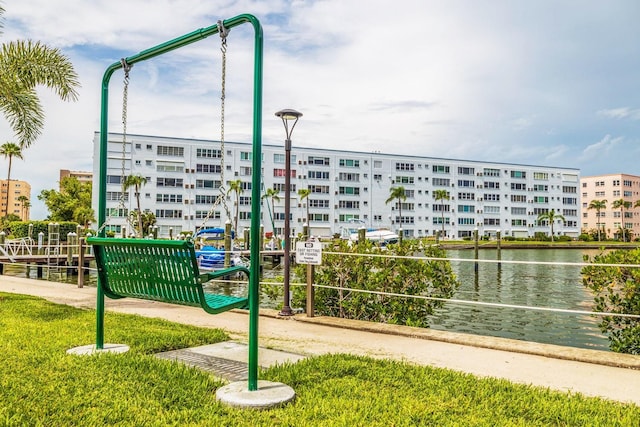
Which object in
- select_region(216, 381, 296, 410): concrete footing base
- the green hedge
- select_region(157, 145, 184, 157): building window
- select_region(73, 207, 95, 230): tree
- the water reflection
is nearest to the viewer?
select_region(216, 381, 296, 410): concrete footing base

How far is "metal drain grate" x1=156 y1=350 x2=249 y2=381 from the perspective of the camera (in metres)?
4.52

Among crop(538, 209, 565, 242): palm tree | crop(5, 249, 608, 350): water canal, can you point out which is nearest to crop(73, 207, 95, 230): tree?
crop(5, 249, 608, 350): water canal

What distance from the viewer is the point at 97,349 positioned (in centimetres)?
517

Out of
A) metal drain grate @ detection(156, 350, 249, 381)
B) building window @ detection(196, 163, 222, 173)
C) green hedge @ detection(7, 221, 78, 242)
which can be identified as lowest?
metal drain grate @ detection(156, 350, 249, 381)

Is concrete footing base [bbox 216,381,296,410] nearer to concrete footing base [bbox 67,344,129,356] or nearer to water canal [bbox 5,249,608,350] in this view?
concrete footing base [bbox 67,344,129,356]

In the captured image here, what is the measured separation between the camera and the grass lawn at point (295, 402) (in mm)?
3365

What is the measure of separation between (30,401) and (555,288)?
21.2m

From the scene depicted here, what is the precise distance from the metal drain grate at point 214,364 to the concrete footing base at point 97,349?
39cm

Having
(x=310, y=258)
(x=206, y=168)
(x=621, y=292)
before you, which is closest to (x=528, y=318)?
(x=621, y=292)

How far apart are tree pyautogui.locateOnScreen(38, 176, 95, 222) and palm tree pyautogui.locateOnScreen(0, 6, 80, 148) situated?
49.1 metres

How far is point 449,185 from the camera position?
77.1 metres

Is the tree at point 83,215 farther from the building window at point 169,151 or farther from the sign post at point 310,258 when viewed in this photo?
the sign post at point 310,258

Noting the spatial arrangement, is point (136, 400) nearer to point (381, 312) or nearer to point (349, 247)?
point (381, 312)

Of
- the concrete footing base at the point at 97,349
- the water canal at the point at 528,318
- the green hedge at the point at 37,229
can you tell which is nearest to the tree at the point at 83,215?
the green hedge at the point at 37,229
